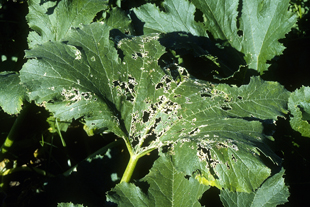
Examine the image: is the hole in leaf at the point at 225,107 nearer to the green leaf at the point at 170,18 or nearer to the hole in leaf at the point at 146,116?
the hole in leaf at the point at 146,116

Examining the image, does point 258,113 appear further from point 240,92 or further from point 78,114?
point 78,114

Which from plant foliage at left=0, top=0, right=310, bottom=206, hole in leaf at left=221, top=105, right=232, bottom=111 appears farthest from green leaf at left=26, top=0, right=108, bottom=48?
hole in leaf at left=221, top=105, right=232, bottom=111

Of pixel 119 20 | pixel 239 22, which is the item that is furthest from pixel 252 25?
pixel 119 20

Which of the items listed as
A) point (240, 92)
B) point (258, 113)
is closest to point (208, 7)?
point (240, 92)

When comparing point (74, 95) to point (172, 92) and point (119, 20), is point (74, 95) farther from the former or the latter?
point (119, 20)

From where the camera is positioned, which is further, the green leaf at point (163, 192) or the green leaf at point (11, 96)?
the green leaf at point (11, 96)

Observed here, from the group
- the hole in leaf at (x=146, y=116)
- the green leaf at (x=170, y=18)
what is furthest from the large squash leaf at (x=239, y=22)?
the hole in leaf at (x=146, y=116)
